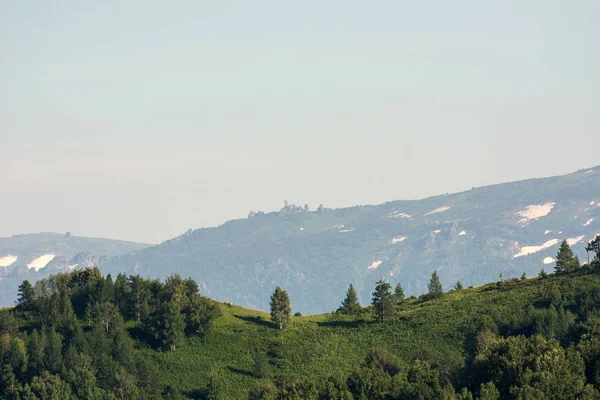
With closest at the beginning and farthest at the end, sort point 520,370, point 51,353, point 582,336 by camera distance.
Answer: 1. point 520,370
2. point 582,336
3. point 51,353

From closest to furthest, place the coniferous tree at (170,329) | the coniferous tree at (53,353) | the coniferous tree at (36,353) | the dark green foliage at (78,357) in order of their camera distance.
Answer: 1. the dark green foliage at (78,357)
2. the coniferous tree at (36,353)
3. the coniferous tree at (53,353)
4. the coniferous tree at (170,329)

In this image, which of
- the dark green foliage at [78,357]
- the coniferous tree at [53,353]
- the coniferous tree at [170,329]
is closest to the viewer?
the dark green foliage at [78,357]

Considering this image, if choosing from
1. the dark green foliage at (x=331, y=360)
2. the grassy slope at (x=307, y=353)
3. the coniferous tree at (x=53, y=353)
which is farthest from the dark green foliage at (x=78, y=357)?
the grassy slope at (x=307, y=353)

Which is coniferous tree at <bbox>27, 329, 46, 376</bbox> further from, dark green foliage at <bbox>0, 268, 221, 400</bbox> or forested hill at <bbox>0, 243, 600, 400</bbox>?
forested hill at <bbox>0, 243, 600, 400</bbox>

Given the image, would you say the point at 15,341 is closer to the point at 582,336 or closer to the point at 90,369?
the point at 90,369

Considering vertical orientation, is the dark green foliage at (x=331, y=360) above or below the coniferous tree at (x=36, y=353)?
below

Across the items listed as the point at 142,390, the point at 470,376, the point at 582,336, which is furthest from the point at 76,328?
the point at 582,336

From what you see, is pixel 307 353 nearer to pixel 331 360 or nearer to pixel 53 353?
pixel 331 360

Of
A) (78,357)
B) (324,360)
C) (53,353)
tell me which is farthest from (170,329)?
(324,360)

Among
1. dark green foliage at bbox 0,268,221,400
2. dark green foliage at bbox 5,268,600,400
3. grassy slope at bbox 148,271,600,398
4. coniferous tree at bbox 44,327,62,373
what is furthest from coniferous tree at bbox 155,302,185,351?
coniferous tree at bbox 44,327,62,373

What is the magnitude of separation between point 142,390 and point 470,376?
2390 inches

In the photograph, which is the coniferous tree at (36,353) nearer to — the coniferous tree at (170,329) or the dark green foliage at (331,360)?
the dark green foliage at (331,360)

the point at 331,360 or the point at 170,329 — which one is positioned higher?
the point at 170,329

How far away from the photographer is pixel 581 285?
198125mm
